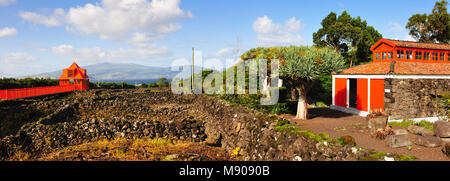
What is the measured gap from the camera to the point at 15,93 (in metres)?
24.4

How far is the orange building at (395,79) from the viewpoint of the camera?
52.9 feet

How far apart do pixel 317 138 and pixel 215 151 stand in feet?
22.1

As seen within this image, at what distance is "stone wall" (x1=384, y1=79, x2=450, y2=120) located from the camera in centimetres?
1605

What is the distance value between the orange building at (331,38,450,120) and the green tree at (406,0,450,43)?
91.8 feet

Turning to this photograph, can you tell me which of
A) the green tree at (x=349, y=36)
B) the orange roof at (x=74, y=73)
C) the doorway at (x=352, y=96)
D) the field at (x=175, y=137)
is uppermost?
the green tree at (x=349, y=36)

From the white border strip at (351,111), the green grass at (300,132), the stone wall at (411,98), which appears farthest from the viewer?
the white border strip at (351,111)

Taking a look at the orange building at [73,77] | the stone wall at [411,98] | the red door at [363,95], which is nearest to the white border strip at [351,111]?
the red door at [363,95]

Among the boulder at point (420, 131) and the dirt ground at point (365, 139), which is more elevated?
the boulder at point (420, 131)

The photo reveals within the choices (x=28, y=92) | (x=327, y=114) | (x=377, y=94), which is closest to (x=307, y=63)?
(x=327, y=114)

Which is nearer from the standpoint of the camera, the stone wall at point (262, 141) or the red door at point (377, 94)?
the stone wall at point (262, 141)

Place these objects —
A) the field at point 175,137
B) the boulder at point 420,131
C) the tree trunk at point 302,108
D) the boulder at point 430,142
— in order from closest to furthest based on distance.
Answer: the field at point 175,137
the boulder at point 430,142
the boulder at point 420,131
the tree trunk at point 302,108

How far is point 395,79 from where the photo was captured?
16.1 meters

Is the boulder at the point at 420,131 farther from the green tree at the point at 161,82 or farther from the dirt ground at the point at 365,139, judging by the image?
the green tree at the point at 161,82
